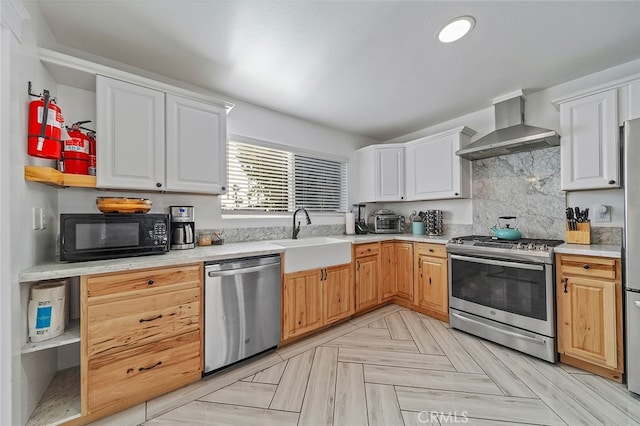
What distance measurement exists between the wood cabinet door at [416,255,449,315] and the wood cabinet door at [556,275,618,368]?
3.05 feet

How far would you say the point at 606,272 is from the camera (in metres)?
1.78

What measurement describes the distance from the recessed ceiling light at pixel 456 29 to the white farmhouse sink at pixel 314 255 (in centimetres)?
194

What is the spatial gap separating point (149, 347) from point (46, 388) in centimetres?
72

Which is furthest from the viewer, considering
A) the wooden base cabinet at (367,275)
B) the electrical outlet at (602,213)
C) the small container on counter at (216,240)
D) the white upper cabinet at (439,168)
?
the white upper cabinet at (439,168)

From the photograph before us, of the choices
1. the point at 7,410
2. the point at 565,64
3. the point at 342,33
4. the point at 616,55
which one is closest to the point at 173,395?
the point at 7,410

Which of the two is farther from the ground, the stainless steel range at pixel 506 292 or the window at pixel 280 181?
the window at pixel 280 181

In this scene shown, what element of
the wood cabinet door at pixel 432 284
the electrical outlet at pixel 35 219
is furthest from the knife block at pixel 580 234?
the electrical outlet at pixel 35 219

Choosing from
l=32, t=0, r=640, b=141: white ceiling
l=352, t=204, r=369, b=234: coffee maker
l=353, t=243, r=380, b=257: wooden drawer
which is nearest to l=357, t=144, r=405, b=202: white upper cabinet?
l=352, t=204, r=369, b=234: coffee maker

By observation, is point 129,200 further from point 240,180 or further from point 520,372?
point 520,372

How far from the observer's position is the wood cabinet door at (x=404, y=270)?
3084 millimetres

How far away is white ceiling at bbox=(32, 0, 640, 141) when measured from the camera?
1.53m

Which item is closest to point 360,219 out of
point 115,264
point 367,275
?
point 367,275

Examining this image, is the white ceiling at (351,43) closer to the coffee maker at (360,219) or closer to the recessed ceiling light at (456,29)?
the recessed ceiling light at (456,29)

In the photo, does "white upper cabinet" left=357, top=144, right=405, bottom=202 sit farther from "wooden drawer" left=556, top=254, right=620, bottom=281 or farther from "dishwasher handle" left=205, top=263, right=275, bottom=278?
"dishwasher handle" left=205, top=263, right=275, bottom=278
